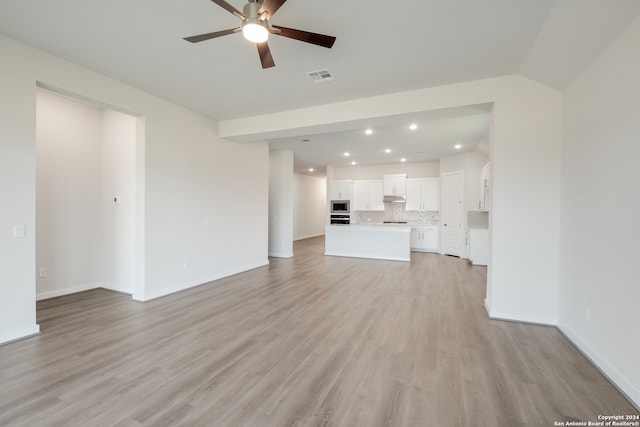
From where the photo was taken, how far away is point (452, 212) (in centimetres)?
795

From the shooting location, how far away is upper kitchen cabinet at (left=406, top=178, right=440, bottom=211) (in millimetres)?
8727

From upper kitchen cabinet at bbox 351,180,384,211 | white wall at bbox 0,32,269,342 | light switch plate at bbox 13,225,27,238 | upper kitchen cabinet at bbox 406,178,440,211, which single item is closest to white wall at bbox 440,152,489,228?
upper kitchen cabinet at bbox 406,178,440,211

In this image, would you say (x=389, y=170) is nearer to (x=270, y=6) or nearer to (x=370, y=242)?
(x=370, y=242)

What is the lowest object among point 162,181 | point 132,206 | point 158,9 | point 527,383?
point 527,383

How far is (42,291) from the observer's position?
397 centimetres

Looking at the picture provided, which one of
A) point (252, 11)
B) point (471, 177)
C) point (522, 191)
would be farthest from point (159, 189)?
point (471, 177)

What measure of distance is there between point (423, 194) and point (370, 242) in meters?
2.84

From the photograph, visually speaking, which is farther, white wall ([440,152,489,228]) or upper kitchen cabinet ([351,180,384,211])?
upper kitchen cabinet ([351,180,384,211])

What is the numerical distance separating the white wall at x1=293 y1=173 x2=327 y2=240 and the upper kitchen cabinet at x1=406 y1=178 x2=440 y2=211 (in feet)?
15.4

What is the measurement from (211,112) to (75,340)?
362cm

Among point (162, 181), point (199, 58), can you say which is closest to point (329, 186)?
point (162, 181)

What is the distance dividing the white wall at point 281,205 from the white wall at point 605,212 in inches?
227

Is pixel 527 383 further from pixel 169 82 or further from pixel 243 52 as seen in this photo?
pixel 169 82

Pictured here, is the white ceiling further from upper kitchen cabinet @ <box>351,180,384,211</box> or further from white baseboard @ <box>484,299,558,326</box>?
upper kitchen cabinet @ <box>351,180,384,211</box>
